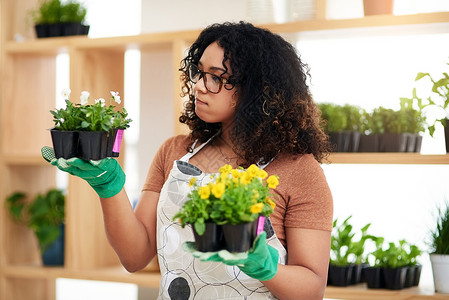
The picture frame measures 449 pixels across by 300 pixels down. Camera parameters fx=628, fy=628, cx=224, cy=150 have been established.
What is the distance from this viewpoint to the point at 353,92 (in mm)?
2674

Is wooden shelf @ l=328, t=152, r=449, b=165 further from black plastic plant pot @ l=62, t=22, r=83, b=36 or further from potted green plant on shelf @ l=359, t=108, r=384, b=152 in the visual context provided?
black plastic plant pot @ l=62, t=22, r=83, b=36

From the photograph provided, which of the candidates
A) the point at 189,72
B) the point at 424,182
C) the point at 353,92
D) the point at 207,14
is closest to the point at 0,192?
the point at 207,14

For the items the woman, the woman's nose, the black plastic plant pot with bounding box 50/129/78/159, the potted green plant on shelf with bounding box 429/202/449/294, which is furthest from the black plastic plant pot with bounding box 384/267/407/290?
the black plastic plant pot with bounding box 50/129/78/159

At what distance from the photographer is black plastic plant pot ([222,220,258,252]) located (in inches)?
48.3

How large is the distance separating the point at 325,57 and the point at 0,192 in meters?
1.59

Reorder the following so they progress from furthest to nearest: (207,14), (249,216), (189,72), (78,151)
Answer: (207,14) → (189,72) → (78,151) → (249,216)

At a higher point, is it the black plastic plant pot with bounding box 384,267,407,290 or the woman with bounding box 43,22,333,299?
the woman with bounding box 43,22,333,299

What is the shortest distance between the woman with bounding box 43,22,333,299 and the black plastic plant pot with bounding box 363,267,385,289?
75cm

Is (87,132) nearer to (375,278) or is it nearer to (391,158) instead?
(391,158)

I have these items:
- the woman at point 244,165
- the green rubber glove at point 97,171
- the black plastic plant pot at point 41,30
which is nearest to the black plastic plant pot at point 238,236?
the woman at point 244,165

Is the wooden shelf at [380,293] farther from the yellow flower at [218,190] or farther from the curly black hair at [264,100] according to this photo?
the yellow flower at [218,190]

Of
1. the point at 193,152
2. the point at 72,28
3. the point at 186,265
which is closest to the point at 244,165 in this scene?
the point at 193,152

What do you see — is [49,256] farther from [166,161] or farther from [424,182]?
[424,182]

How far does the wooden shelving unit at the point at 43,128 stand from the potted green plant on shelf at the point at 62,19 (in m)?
0.08
